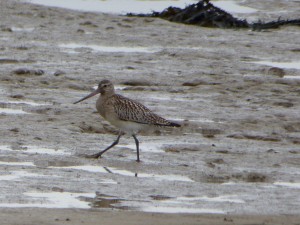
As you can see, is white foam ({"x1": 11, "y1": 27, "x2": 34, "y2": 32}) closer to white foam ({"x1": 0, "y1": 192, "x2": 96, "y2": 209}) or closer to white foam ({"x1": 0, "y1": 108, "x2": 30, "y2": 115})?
white foam ({"x1": 0, "y1": 108, "x2": 30, "y2": 115})

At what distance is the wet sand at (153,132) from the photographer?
29.7 ft

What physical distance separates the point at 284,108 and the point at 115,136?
2773 mm

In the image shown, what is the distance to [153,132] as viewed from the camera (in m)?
12.3

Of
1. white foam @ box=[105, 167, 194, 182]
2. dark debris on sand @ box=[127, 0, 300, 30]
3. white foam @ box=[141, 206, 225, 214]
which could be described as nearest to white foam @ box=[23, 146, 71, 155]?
white foam @ box=[105, 167, 194, 182]

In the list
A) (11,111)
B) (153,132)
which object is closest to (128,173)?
(153,132)

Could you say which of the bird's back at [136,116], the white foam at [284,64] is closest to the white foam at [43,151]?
the bird's back at [136,116]

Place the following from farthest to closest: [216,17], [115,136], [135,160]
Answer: [216,17] < [115,136] < [135,160]

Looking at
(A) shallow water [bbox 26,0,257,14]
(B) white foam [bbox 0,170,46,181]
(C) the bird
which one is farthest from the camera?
(A) shallow water [bbox 26,0,257,14]

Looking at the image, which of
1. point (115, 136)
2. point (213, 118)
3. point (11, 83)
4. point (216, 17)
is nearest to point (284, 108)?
point (213, 118)

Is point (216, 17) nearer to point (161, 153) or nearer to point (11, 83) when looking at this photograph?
point (11, 83)

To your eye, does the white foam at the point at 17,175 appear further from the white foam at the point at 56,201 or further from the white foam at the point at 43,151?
the white foam at the point at 43,151

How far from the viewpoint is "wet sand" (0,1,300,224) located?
356 inches

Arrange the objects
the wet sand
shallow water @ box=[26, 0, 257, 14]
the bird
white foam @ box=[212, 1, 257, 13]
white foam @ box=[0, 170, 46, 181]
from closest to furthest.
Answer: the wet sand < white foam @ box=[0, 170, 46, 181] < the bird < shallow water @ box=[26, 0, 257, 14] < white foam @ box=[212, 1, 257, 13]

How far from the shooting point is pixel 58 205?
884cm
